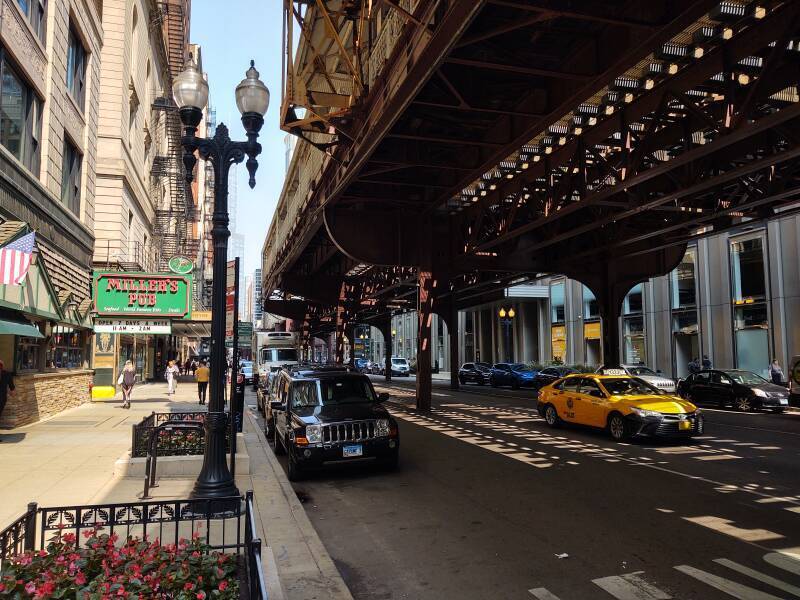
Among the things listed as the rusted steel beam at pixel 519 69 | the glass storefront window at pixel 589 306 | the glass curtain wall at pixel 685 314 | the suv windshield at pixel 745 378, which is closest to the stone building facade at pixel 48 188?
the rusted steel beam at pixel 519 69

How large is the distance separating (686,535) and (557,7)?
7.53 m

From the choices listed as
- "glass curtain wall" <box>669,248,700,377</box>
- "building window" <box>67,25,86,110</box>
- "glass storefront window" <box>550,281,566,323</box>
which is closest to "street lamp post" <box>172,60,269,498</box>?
"building window" <box>67,25,86,110</box>

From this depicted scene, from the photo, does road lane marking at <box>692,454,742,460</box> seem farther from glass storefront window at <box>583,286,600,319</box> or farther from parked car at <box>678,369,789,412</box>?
glass storefront window at <box>583,286,600,319</box>

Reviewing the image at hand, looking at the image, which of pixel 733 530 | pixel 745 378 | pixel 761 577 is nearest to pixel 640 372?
pixel 745 378

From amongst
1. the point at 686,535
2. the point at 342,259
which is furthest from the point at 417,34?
the point at 342,259

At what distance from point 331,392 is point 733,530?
22.5ft

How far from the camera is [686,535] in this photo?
6848mm

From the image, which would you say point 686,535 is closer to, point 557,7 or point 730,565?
point 730,565

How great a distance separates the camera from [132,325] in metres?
24.6

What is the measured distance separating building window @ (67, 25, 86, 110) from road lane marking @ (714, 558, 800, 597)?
73.3 feet

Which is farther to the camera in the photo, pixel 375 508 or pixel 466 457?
pixel 466 457

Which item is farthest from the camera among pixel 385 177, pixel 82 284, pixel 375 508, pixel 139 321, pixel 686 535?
pixel 139 321

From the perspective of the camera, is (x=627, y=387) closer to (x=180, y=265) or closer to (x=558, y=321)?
(x=180, y=265)

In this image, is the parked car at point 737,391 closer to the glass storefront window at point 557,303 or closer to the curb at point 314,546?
the curb at point 314,546
